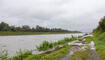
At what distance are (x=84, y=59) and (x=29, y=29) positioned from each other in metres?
80.9

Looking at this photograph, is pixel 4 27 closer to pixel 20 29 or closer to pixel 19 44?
pixel 20 29

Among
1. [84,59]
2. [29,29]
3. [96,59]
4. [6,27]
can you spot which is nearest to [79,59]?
[84,59]

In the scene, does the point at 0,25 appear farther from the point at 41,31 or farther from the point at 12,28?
the point at 41,31

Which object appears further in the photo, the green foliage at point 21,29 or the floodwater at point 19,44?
the green foliage at point 21,29

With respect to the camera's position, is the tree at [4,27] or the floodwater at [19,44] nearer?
the floodwater at [19,44]

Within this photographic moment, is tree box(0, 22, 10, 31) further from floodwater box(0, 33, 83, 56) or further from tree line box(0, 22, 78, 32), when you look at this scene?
floodwater box(0, 33, 83, 56)

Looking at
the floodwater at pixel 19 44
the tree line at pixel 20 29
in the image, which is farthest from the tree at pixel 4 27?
the floodwater at pixel 19 44

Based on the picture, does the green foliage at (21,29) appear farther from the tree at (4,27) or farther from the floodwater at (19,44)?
the floodwater at (19,44)

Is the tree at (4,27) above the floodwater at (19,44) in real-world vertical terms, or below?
above

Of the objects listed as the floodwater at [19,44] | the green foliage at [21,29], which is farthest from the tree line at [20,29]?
the floodwater at [19,44]

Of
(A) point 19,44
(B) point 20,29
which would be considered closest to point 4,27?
(B) point 20,29

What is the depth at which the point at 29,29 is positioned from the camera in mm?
85750

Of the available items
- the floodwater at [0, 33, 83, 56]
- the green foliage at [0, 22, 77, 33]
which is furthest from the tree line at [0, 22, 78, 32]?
the floodwater at [0, 33, 83, 56]

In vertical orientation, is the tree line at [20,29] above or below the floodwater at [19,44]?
above
